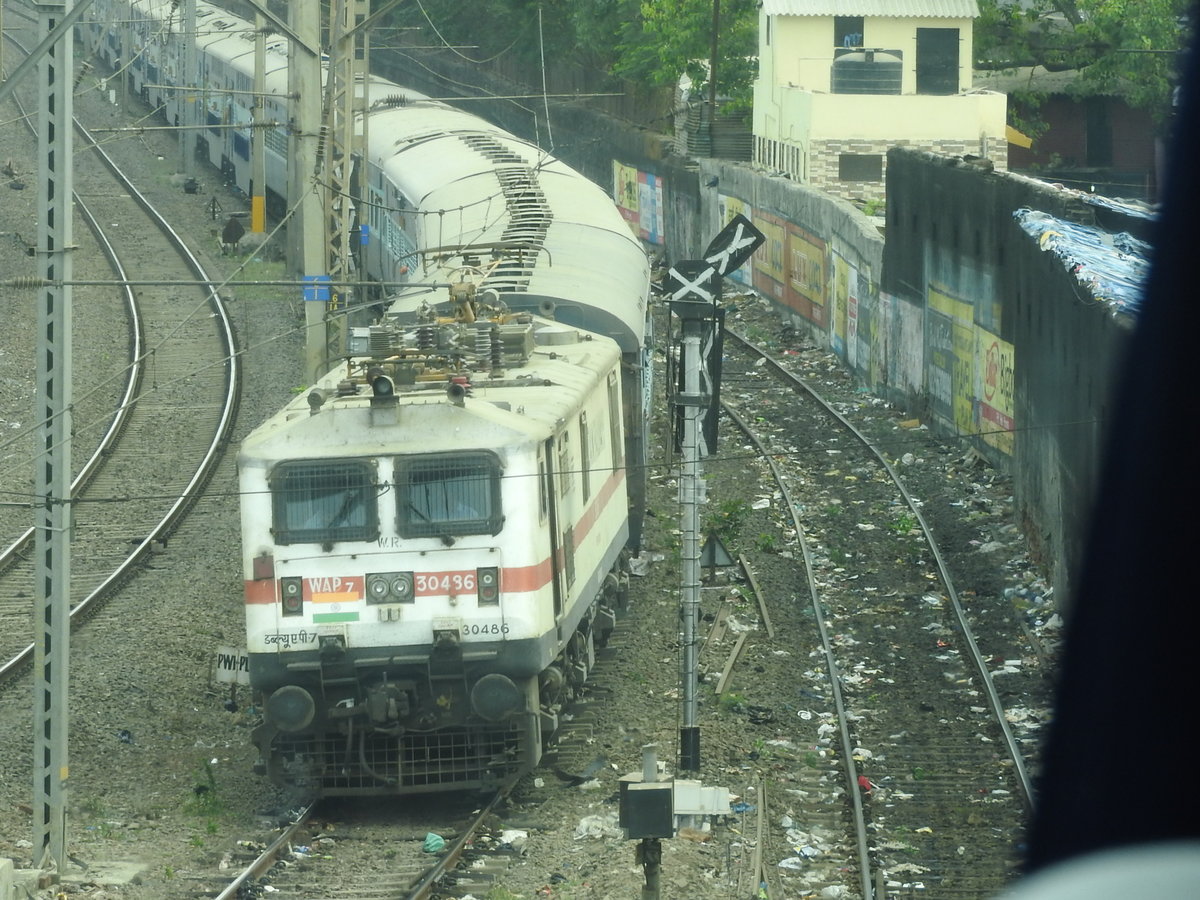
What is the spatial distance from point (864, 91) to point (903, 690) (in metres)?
28.6

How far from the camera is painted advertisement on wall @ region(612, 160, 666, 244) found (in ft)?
157

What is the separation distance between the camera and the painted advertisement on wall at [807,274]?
102 ft

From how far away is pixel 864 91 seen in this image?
133 feet

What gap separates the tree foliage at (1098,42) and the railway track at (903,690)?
22.8m

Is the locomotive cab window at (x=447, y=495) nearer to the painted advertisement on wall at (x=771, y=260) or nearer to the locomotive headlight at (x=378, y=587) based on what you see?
the locomotive headlight at (x=378, y=587)

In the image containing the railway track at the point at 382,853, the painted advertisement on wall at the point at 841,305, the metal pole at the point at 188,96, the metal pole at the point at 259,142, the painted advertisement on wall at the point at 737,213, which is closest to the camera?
the railway track at the point at 382,853

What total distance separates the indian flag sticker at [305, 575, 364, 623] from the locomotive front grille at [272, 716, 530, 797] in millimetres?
957

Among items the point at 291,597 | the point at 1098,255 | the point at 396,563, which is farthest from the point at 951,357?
the point at 291,597

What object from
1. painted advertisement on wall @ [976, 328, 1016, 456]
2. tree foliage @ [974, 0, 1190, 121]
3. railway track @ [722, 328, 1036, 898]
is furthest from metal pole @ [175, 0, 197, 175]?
painted advertisement on wall @ [976, 328, 1016, 456]

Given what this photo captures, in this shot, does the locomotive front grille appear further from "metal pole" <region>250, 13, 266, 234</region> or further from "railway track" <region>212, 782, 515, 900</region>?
Result: "metal pole" <region>250, 13, 266, 234</region>

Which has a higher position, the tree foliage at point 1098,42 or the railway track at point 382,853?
the tree foliage at point 1098,42

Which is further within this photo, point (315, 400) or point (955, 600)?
point (955, 600)

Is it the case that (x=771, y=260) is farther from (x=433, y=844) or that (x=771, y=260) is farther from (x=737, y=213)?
(x=433, y=844)

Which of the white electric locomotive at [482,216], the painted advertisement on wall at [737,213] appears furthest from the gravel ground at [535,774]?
the painted advertisement on wall at [737,213]
